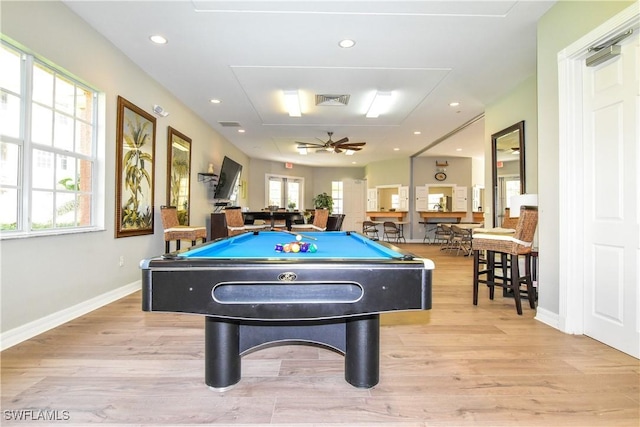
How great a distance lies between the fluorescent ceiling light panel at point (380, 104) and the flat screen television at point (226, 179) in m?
3.14

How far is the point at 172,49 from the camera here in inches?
138

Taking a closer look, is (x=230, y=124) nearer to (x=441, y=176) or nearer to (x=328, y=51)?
(x=328, y=51)

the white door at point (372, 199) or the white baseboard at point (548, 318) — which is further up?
the white door at point (372, 199)

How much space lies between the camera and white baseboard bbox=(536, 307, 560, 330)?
2717mm

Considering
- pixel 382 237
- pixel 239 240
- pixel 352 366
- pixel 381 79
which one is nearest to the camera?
pixel 352 366

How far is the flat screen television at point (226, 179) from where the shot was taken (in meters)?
6.78

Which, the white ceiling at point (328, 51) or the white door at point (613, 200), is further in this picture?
the white ceiling at point (328, 51)

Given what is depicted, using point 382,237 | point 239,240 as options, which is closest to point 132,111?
point 239,240

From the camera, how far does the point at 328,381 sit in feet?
6.02

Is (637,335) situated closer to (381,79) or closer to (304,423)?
(304,423)

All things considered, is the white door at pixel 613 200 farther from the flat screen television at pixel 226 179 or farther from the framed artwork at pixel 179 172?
the flat screen television at pixel 226 179

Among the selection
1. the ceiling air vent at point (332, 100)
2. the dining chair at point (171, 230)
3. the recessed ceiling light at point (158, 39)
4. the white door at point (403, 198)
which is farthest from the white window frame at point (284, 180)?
the recessed ceiling light at point (158, 39)

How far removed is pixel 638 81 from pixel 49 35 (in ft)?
14.6

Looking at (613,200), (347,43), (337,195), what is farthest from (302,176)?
(613,200)
